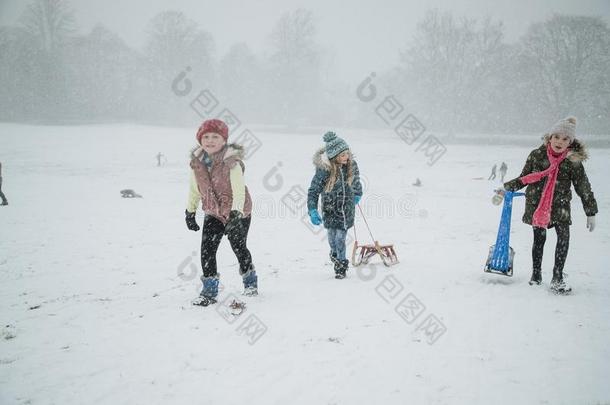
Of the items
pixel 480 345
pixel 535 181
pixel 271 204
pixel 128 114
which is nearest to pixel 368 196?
pixel 271 204

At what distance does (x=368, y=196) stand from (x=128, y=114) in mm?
50538

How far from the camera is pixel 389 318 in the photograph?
4.25 meters

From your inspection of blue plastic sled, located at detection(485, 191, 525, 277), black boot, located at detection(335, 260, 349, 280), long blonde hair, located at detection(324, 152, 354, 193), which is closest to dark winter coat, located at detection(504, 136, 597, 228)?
blue plastic sled, located at detection(485, 191, 525, 277)

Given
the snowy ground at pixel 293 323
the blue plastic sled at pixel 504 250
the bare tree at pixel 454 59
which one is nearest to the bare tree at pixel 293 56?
the bare tree at pixel 454 59

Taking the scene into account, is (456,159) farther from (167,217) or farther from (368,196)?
(167,217)

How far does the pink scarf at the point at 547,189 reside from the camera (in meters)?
4.69

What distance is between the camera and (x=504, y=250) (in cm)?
521

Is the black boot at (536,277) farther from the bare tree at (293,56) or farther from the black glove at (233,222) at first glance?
the bare tree at (293,56)

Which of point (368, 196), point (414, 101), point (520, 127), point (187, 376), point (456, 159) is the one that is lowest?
point (187, 376)

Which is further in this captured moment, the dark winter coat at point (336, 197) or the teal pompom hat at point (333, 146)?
the dark winter coat at point (336, 197)

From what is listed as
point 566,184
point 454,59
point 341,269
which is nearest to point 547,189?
point 566,184

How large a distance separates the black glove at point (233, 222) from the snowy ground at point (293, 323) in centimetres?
107

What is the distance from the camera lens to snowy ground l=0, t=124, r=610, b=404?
120 inches

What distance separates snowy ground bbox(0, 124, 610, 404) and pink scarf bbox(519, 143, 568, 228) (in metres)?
1.00
